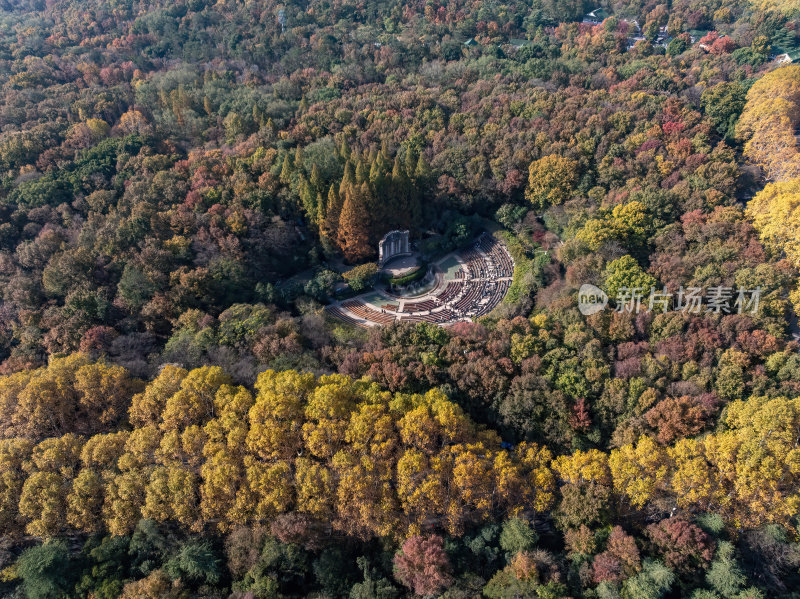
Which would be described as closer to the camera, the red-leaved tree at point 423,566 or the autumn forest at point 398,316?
the red-leaved tree at point 423,566

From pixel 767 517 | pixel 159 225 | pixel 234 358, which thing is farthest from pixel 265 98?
pixel 767 517

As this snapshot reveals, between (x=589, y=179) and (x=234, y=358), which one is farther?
(x=589, y=179)

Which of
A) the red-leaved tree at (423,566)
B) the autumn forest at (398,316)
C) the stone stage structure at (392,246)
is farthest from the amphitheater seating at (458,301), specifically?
the red-leaved tree at (423,566)

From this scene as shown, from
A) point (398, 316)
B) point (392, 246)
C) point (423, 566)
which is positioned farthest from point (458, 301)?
point (423, 566)

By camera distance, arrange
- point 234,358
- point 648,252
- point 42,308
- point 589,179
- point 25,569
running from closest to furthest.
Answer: point 25,569, point 234,358, point 42,308, point 648,252, point 589,179

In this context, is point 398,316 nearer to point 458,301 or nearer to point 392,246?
point 458,301

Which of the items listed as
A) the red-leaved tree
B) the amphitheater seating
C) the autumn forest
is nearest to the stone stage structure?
the autumn forest

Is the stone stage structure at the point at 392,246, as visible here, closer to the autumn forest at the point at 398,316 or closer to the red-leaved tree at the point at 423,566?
the autumn forest at the point at 398,316

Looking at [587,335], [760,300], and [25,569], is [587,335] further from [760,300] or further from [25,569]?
[25,569]
